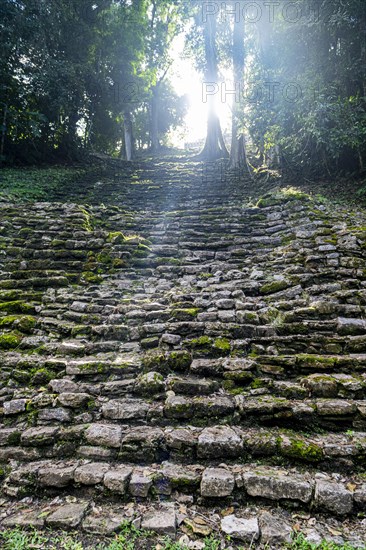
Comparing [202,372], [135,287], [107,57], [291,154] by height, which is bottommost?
[202,372]

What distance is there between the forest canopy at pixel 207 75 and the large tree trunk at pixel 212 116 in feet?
0.19

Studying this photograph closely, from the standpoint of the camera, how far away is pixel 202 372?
3.05 metres

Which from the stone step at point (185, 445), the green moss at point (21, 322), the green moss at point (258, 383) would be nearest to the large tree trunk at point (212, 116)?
the green moss at point (21, 322)

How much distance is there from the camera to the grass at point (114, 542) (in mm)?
1790

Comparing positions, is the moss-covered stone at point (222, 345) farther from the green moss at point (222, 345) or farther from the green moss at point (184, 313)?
the green moss at point (184, 313)

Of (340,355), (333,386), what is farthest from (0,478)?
(340,355)

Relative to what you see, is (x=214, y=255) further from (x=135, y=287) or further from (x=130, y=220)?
(x=130, y=220)

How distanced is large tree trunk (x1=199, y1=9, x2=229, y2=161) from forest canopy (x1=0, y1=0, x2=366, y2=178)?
0.19ft

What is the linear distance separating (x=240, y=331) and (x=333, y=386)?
1074 millimetres

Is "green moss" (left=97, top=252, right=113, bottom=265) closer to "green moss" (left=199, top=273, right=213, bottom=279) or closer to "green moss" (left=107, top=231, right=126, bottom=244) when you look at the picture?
"green moss" (left=107, top=231, right=126, bottom=244)

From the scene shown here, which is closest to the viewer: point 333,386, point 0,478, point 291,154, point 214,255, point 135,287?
point 0,478

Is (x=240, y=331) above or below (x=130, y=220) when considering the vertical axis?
below

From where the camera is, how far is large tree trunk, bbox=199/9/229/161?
15.4 m

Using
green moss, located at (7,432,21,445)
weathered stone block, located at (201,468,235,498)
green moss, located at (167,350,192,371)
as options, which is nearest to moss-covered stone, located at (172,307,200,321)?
green moss, located at (167,350,192,371)
